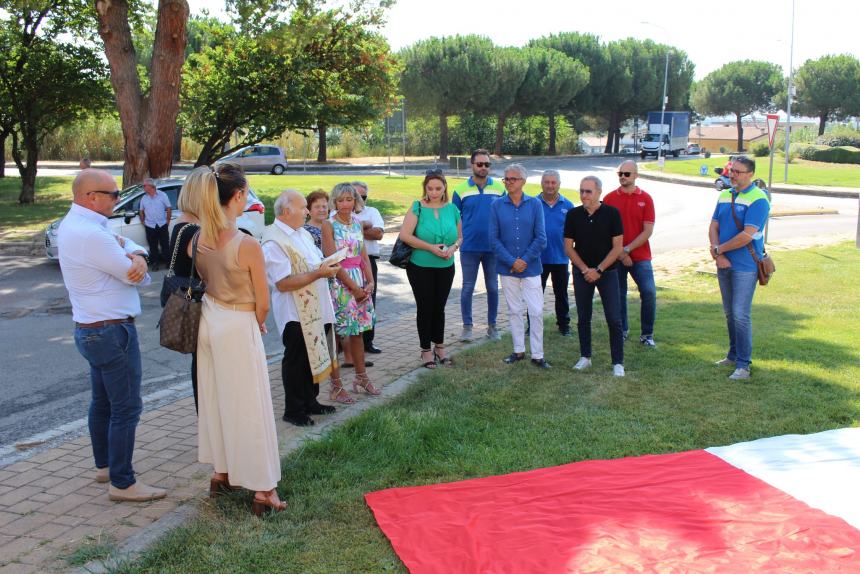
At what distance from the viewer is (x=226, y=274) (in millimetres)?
4297

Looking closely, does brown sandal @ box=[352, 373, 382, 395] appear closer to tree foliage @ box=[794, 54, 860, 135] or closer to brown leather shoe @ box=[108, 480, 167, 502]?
brown leather shoe @ box=[108, 480, 167, 502]

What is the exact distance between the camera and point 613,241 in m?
7.33

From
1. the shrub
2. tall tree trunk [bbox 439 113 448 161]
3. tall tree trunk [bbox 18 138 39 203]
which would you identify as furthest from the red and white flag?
the shrub

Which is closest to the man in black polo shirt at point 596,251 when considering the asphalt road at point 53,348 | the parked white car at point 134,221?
the asphalt road at point 53,348

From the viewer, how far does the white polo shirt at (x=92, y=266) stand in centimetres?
432

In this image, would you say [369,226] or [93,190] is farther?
[369,226]

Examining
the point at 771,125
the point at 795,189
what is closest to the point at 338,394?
the point at 771,125

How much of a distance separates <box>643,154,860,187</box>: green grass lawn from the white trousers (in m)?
34.3

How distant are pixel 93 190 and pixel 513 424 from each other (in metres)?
3.39

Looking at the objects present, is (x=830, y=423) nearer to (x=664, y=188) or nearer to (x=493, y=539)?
(x=493, y=539)

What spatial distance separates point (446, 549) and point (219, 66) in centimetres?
2123

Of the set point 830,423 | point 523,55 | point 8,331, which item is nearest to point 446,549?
point 830,423

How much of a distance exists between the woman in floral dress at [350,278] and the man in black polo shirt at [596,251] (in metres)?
2.05

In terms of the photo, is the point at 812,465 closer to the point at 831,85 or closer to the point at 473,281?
the point at 473,281
